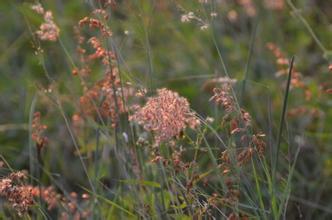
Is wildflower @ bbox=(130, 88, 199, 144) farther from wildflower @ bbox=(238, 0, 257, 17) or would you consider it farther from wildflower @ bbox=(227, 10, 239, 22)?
wildflower @ bbox=(238, 0, 257, 17)

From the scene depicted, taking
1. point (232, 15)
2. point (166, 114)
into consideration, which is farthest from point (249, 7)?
point (166, 114)

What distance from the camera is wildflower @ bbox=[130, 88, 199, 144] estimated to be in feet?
5.52

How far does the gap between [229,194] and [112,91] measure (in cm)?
39

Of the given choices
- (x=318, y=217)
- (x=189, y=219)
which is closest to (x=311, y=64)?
(x=318, y=217)

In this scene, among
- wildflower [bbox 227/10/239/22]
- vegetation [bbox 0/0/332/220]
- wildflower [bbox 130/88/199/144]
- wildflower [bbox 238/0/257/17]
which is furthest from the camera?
wildflower [bbox 238/0/257/17]

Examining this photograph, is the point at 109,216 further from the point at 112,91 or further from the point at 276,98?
the point at 276,98

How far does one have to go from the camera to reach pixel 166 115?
168 centimetres

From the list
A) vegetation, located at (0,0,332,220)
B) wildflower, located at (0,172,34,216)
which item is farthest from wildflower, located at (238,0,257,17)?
wildflower, located at (0,172,34,216)

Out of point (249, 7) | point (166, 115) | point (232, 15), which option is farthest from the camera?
point (249, 7)

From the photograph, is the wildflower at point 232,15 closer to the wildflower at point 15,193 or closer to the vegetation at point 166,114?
the vegetation at point 166,114

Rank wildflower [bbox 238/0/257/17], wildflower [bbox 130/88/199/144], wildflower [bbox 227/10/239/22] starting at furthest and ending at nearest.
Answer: wildflower [bbox 238/0/257/17], wildflower [bbox 227/10/239/22], wildflower [bbox 130/88/199/144]

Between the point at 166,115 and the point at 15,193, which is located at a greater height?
the point at 166,115

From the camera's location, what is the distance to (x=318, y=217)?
8.15ft

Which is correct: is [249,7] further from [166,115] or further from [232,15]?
[166,115]
